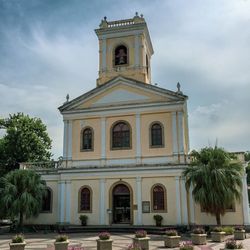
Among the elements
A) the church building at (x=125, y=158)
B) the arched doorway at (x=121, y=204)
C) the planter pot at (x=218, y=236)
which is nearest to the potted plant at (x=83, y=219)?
the church building at (x=125, y=158)

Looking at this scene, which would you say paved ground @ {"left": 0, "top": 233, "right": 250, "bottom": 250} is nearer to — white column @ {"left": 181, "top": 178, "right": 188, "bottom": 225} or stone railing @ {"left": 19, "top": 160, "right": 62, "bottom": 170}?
white column @ {"left": 181, "top": 178, "right": 188, "bottom": 225}

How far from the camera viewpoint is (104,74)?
2966 centimetres

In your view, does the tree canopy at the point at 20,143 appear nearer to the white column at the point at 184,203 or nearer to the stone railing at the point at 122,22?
the stone railing at the point at 122,22

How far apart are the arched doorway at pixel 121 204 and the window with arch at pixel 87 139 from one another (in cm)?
392

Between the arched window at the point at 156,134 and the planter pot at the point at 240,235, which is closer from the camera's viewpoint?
the planter pot at the point at 240,235

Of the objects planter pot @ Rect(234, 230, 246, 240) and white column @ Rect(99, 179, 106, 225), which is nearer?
planter pot @ Rect(234, 230, 246, 240)

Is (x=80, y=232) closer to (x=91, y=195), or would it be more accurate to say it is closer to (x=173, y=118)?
(x=91, y=195)

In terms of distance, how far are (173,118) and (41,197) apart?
1154cm

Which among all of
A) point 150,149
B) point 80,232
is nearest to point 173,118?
point 150,149

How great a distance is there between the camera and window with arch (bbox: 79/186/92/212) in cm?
2648

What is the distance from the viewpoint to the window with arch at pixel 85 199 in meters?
26.5

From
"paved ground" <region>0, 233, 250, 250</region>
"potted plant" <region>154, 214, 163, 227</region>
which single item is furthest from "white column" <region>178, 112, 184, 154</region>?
"paved ground" <region>0, 233, 250, 250</region>

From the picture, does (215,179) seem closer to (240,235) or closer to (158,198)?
(240,235)

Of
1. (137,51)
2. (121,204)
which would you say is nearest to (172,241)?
(121,204)
